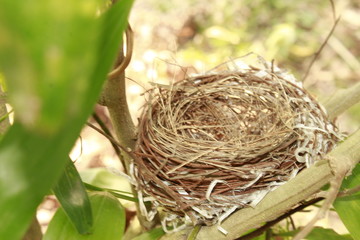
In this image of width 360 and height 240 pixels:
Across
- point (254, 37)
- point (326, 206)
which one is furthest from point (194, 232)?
point (254, 37)

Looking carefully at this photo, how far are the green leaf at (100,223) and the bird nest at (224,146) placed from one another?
5 cm

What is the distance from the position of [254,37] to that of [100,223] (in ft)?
6.14

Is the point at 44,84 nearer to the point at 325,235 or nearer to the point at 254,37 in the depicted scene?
the point at 325,235

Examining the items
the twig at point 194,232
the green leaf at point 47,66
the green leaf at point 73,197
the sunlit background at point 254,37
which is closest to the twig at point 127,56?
the green leaf at point 73,197

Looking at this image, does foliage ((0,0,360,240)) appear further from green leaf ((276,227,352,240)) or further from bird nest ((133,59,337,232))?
green leaf ((276,227,352,240))

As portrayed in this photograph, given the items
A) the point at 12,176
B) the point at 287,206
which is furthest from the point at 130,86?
the point at 12,176

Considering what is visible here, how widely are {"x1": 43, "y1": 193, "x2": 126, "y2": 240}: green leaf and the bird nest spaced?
0.15ft

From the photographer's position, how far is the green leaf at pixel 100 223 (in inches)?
21.7

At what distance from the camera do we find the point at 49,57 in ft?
0.50

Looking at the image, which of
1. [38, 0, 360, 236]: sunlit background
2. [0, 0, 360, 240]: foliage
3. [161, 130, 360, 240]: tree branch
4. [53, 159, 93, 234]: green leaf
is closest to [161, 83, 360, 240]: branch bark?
[161, 130, 360, 240]: tree branch

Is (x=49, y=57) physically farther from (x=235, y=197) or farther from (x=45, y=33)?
(x=235, y=197)

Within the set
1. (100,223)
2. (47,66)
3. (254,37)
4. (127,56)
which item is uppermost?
(47,66)

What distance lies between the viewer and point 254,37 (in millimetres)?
2301

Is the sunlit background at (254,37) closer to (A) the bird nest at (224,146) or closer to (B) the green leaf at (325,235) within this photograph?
(A) the bird nest at (224,146)
